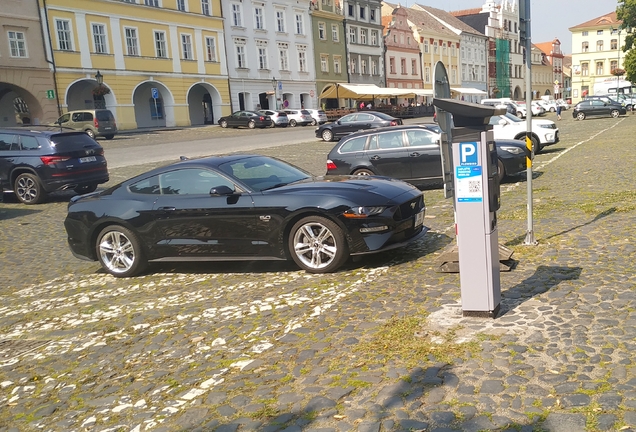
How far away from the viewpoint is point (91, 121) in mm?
36406

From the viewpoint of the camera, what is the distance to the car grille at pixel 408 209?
7332mm

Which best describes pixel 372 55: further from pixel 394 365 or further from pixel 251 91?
pixel 394 365

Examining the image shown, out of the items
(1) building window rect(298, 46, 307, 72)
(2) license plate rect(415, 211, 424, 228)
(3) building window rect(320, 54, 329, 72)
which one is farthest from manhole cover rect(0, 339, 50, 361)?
(3) building window rect(320, 54, 329, 72)

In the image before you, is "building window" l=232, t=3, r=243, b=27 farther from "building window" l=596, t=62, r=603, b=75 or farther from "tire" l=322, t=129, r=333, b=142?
"building window" l=596, t=62, r=603, b=75

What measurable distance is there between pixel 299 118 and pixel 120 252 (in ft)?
136

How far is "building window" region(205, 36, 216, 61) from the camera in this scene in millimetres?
52219

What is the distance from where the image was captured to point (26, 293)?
7824mm

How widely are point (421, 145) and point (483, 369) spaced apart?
9.72 meters

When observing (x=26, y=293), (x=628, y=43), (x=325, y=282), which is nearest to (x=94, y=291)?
(x=26, y=293)

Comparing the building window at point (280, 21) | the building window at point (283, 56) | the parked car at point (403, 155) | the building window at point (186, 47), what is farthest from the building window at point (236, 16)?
the parked car at point (403, 155)

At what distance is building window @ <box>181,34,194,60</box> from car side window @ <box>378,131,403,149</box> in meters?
39.8

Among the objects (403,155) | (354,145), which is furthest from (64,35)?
(403,155)

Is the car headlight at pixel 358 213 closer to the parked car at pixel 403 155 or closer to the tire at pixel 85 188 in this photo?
the parked car at pixel 403 155

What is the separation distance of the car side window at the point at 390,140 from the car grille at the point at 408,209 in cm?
604
